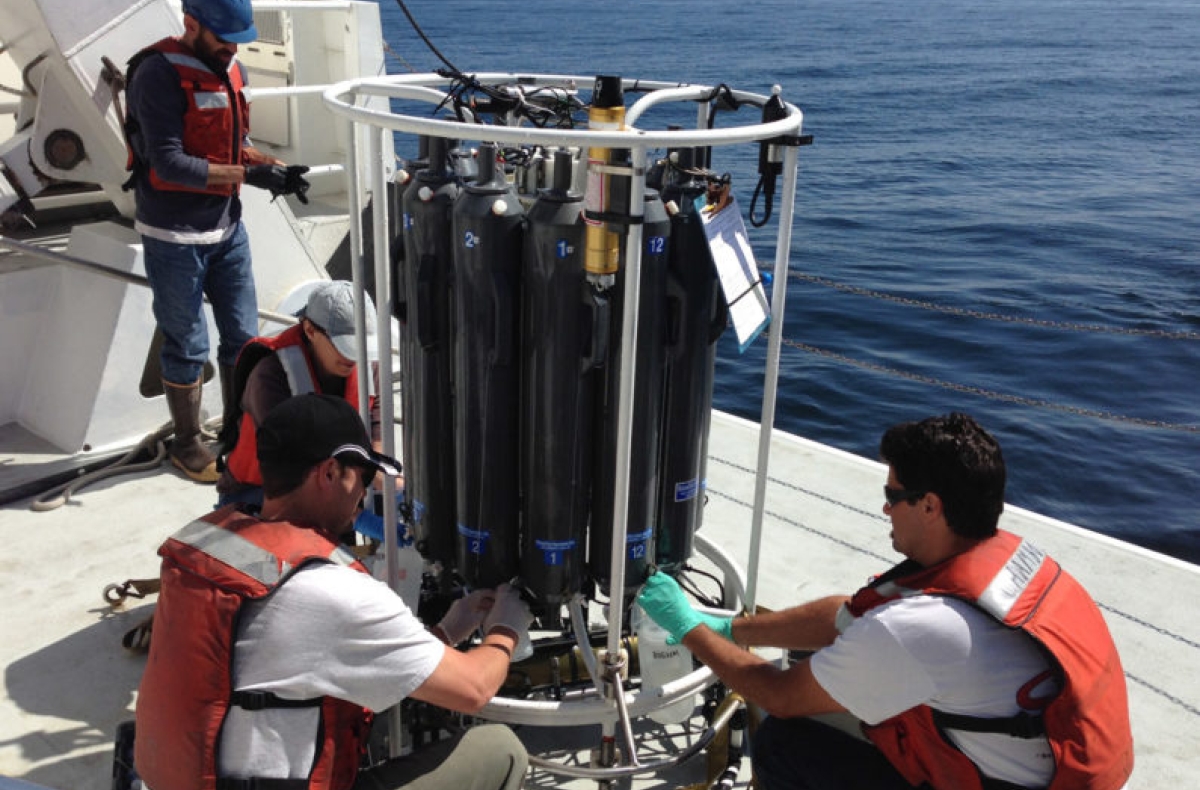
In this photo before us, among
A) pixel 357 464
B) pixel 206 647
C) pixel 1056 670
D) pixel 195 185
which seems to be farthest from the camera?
pixel 195 185

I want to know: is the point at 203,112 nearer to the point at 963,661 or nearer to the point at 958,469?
the point at 958,469

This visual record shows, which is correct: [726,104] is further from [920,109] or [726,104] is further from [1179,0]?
[1179,0]

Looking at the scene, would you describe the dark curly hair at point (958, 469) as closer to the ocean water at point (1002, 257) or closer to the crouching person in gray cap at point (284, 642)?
the crouching person in gray cap at point (284, 642)

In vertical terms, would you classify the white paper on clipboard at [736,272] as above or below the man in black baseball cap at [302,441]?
above

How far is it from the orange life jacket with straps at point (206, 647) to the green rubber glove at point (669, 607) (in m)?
0.88

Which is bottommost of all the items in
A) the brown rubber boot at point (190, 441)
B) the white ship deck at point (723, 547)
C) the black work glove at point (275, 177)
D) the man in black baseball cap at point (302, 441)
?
the white ship deck at point (723, 547)

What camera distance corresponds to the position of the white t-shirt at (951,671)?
2199 mm

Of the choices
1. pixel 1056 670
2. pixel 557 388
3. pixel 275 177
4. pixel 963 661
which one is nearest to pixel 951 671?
pixel 963 661

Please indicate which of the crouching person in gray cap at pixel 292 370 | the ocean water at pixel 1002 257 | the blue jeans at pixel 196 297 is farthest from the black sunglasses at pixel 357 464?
the ocean water at pixel 1002 257

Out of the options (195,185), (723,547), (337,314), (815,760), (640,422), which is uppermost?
(195,185)

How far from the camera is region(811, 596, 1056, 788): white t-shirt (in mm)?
2199

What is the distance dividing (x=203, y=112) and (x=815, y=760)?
122 inches

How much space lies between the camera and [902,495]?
7.93 feet

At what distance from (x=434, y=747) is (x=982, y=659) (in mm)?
1199
